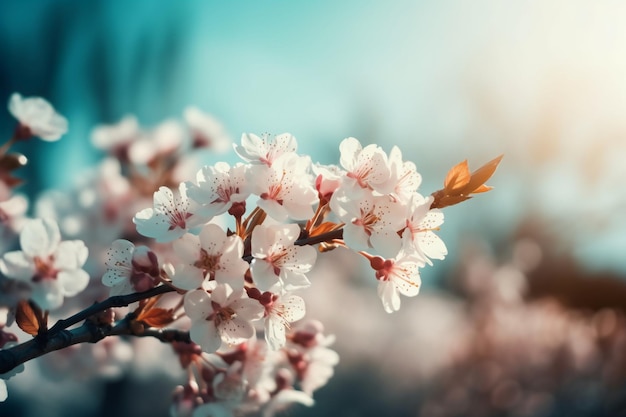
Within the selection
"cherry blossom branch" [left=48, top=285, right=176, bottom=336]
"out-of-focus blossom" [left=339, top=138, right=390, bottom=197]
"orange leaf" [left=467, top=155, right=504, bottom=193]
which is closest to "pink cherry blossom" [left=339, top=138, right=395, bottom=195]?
"out-of-focus blossom" [left=339, top=138, right=390, bottom=197]

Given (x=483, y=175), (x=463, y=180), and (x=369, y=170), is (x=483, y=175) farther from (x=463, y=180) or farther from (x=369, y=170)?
(x=369, y=170)

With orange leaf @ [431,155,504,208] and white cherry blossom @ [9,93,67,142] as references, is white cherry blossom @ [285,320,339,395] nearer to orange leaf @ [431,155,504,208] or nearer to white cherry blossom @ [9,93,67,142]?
orange leaf @ [431,155,504,208]

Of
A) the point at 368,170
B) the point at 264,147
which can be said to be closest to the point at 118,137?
the point at 264,147

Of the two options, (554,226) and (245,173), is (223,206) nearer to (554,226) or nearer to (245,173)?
(245,173)

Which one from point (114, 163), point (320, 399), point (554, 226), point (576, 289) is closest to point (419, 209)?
point (114, 163)

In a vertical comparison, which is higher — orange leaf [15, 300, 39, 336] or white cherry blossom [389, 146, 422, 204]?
white cherry blossom [389, 146, 422, 204]

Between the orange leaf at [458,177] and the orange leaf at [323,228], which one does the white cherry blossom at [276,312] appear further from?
the orange leaf at [458,177]
